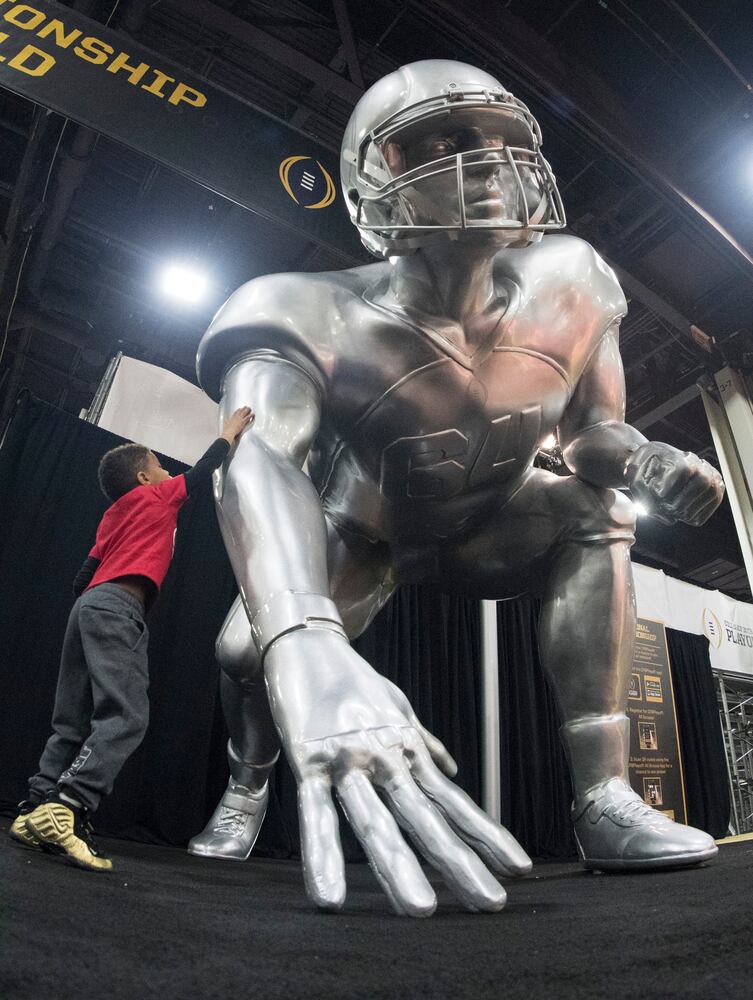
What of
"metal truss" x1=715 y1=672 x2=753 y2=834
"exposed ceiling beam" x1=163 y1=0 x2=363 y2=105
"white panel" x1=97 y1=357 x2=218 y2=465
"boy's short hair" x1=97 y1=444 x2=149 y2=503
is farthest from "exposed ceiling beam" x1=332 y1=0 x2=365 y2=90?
"metal truss" x1=715 y1=672 x2=753 y2=834

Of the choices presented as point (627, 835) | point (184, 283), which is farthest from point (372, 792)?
point (184, 283)

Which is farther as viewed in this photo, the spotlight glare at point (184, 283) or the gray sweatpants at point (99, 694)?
the spotlight glare at point (184, 283)

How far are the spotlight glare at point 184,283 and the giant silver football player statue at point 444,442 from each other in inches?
124

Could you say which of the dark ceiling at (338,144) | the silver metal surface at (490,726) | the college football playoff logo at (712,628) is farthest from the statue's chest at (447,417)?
the college football playoff logo at (712,628)

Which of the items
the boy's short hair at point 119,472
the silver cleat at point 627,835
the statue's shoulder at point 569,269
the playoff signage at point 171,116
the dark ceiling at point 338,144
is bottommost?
the silver cleat at point 627,835

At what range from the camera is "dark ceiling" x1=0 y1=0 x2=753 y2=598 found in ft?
9.18

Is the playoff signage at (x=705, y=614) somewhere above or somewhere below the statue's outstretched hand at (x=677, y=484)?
above

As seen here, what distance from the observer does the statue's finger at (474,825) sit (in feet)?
1.60

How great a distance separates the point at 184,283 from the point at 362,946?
3999 millimetres

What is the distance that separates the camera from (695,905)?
451mm

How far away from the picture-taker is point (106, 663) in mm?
1156

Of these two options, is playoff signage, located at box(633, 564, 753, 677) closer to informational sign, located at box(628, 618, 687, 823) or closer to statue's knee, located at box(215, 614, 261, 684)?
informational sign, located at box(628, 618, 687, 823)

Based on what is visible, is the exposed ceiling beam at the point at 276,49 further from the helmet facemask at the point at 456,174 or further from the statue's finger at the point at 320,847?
the statue's finger at the point at 320,847

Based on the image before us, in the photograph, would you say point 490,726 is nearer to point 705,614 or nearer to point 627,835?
point 627,835
